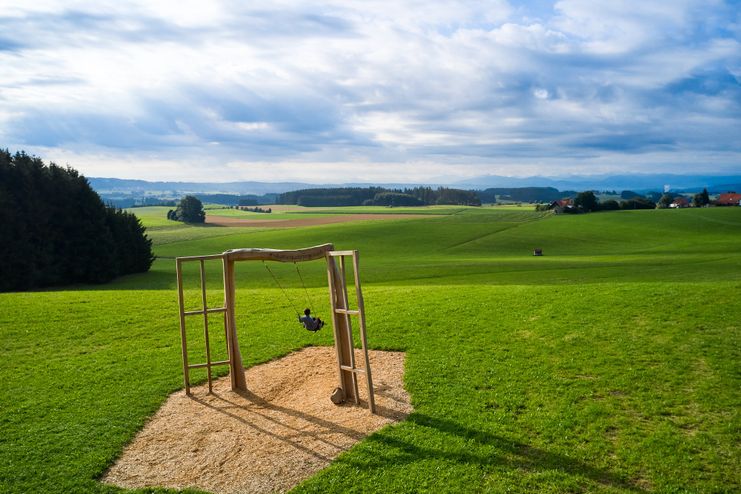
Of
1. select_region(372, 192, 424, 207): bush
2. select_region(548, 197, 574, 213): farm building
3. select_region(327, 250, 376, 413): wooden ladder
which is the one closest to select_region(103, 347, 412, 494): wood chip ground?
select_region(327, 250, 376, 413): wooden ladder

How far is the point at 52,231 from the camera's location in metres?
51.8

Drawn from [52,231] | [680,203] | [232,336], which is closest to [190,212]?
[52,231]

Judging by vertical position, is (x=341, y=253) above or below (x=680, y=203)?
below

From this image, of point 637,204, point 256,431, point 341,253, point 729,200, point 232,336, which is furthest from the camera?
point 729,200

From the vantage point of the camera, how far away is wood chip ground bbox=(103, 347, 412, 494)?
412 inches

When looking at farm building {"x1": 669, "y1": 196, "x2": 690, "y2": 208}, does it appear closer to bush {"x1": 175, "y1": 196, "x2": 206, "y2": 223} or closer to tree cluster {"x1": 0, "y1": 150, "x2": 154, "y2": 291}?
bush {"x1": 175, "y1": 196, "x2": 206, "y2": 223}

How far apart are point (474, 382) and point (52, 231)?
1939 inches

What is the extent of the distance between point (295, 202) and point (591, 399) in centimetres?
18623

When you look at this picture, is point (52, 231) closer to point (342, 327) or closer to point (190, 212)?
point (342, 327)

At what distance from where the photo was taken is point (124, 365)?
56.4 ft

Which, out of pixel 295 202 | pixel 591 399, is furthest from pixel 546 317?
pixel 295 202

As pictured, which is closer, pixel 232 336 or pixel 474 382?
pixel 474 382

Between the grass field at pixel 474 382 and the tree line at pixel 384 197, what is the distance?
13749 cm

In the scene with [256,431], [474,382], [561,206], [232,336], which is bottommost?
[256,431]
